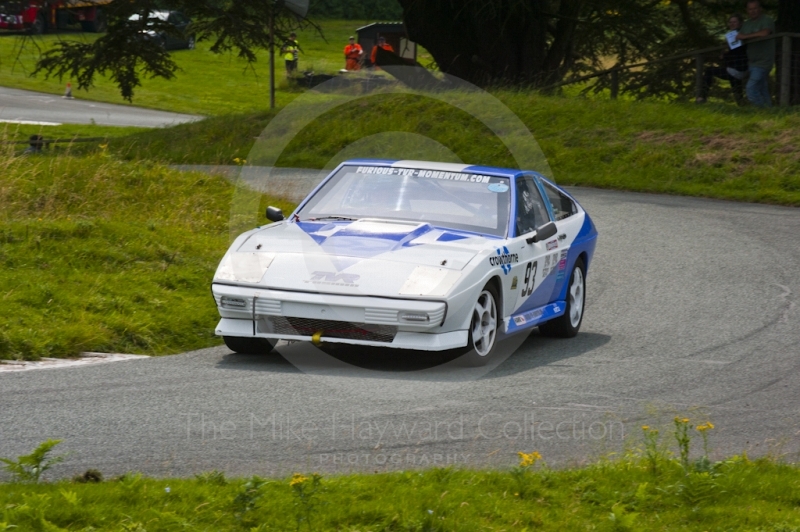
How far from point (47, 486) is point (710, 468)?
9.39ft

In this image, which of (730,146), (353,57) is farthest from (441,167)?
(353,57)

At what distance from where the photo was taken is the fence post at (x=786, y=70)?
73.7 ft

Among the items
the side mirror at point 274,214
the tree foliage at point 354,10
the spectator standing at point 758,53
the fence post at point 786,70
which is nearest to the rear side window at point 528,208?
the side mirror at point 274,214

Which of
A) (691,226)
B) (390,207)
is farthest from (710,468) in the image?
(691,226)

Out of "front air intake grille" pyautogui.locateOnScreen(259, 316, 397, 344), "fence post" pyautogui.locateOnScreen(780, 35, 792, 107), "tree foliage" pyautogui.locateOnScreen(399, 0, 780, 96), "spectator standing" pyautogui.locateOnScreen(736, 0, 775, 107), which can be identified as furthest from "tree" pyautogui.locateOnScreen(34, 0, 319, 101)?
"front air intake grille" pyautogui.locateOnScreen(259, 316, 397, 344)

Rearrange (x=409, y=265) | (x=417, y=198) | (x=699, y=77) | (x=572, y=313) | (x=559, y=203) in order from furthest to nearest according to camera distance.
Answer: (x=699, y=77) → (x=559, y=203) → (x=572, y=313) → (x=417, y=198) → (x=409, y=265)

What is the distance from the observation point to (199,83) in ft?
159

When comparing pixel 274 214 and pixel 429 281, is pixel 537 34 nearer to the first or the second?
pixel 274 214

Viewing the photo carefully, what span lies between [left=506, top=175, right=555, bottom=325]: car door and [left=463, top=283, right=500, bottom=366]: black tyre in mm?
306

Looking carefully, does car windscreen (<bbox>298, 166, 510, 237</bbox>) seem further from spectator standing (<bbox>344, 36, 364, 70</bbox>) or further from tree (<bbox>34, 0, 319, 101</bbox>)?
spectator standing (<bbox>344, 36, 364, 70</bbox>)

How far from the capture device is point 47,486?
4.81 metres

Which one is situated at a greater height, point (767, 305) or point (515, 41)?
point (515, 41)

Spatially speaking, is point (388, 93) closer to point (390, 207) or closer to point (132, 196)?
point (132, 196)

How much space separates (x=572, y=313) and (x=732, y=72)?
50.7ft
